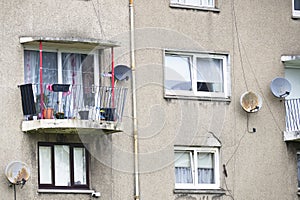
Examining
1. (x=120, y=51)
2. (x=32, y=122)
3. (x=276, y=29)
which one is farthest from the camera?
(x=276, y=29)

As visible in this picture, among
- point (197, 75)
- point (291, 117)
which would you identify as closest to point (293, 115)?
point (291, 117)

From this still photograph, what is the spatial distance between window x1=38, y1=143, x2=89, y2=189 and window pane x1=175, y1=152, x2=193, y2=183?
2663 mm

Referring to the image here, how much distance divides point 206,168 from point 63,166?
4164mm

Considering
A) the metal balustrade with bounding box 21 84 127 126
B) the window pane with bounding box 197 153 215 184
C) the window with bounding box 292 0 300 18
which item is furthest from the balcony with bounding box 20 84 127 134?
the window with bounding box 292 0 300 18

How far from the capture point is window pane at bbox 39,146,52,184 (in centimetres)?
3000

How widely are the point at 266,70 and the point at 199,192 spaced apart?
400 cm

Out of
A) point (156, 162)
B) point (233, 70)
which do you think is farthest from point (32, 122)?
point (233, 70)

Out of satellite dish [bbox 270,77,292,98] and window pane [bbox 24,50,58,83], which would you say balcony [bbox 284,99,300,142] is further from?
window pane [bbox 24,50,58,83]

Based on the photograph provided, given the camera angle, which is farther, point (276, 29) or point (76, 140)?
point (276, 29)

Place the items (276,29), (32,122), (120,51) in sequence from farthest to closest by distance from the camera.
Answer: (276,29) < (120,51) < (32,122)

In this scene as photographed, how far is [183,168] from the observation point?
32.1 metres

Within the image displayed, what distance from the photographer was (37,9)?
100.0 ft

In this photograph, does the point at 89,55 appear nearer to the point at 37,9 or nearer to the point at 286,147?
the point at 37,9

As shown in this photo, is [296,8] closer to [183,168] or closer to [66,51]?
[183,168]
